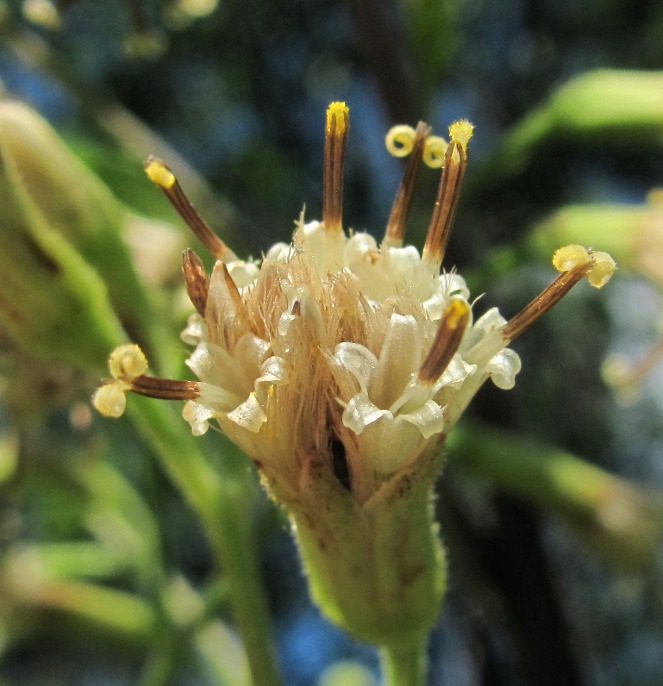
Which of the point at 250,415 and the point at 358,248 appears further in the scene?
the point at 358,248

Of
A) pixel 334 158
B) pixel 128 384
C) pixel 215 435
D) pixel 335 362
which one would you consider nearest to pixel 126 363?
pixel 128 384

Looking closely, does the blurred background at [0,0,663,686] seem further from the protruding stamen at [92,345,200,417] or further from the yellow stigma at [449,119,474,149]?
the protruding stamen at [92,345,200,417]

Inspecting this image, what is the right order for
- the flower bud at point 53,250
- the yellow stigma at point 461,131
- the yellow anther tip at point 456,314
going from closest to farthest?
the yellow anther tip at point 456,314 < the yellow stigma at point 461,131 < the flower bud at point 53,250

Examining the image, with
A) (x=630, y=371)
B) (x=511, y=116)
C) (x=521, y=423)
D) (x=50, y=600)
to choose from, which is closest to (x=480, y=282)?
(x=630, y=371)

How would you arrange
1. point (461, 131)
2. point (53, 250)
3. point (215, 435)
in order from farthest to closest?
point (215, 435) → point (53, 250) → point (461, 131)

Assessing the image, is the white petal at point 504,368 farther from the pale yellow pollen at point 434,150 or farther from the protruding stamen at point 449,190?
the pale yellow pollen at point 434,150

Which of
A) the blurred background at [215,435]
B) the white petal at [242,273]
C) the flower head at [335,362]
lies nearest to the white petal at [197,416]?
the flower head at [335,362]

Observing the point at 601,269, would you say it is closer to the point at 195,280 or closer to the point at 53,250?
the point at 195,280

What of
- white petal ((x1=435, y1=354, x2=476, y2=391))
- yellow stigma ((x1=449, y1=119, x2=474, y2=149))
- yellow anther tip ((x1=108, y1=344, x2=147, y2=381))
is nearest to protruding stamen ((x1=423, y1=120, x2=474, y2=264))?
yellow stigma ((x1=449, y1=119, x2=474, y2=149))
